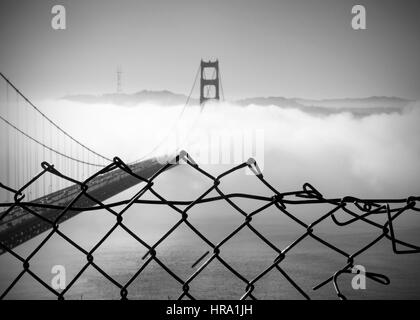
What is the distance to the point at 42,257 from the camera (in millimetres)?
70688

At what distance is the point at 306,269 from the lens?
62906mm

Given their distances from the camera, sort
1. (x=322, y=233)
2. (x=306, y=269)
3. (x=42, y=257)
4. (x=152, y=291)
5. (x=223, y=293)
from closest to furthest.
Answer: (x=223, y=293), (x=152, y=291), (x=306, y=269), (x=42, y=257), (x=322, y=233)
